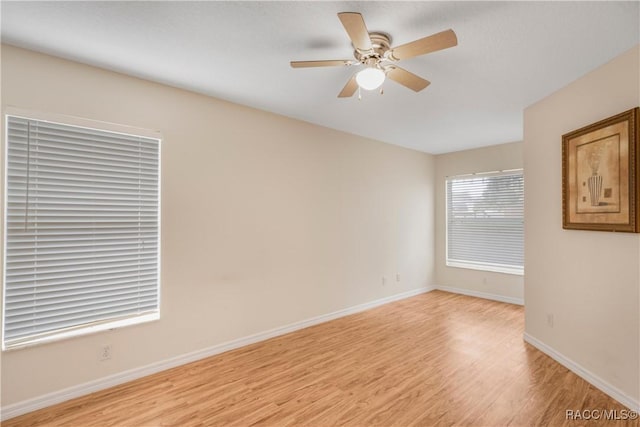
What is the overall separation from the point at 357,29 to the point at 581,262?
2754 millimetres

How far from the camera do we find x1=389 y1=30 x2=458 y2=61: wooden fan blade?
1.66 m

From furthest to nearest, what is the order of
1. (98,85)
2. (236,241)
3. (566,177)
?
1. (236,241)
2. (566,177)
3. (98,85)

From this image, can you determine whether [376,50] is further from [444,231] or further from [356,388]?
[444,231]

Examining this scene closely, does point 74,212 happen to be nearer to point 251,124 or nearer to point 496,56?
point 251,124

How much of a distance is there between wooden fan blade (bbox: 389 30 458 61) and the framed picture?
1640 mm

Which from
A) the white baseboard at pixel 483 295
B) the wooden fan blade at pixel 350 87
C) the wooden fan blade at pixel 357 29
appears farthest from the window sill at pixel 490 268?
the wooden fan blade at pixel 357 29

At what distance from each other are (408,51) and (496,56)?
98 cm

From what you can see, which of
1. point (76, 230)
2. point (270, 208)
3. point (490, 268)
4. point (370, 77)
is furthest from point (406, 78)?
point (490, 268)

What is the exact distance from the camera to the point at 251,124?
348cm

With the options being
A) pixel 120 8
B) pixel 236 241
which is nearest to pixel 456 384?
pixel 236 241

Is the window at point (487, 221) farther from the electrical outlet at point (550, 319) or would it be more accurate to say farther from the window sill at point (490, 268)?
the electrical outlet at point (550, 319)

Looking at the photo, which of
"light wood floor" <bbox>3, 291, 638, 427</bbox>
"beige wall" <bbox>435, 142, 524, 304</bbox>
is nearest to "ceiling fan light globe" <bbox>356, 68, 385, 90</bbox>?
"light wood floor" <bbox>3, 291, 638, 427</bbox>

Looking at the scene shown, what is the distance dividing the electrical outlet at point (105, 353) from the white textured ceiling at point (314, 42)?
2320 millimetres

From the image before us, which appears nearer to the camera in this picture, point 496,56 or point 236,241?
point 496,56
